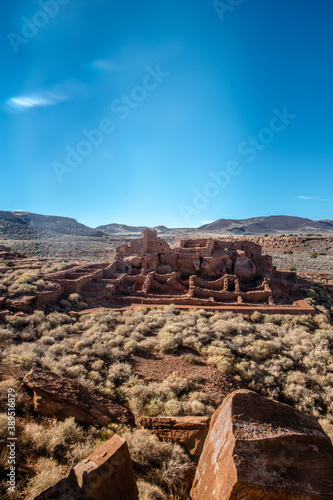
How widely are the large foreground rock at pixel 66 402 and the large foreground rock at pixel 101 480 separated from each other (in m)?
2.04

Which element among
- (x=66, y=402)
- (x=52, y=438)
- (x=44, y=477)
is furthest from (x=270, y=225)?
(x=44, y=477)

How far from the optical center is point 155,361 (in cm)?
863

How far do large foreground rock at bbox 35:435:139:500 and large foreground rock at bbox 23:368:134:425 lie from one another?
204cm

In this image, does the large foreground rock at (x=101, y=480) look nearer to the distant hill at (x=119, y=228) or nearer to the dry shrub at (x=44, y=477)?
the dry shrub at (x=44, y=477)

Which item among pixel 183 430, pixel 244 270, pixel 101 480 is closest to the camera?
pixel 101 480

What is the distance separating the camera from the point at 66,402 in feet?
15.8

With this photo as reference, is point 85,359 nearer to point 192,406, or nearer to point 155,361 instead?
point 155,361

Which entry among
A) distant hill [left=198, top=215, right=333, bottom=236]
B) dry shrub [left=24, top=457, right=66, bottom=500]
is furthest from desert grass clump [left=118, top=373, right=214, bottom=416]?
distant hill [left=198, top=215, right=333, bottom=236]

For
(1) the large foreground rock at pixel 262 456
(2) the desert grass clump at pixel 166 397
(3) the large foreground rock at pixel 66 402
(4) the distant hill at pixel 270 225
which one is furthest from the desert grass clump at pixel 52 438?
(4) the distant hill at pixel 270 225

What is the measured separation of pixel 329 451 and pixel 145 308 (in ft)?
37.8

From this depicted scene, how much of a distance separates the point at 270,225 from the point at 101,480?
136853mm

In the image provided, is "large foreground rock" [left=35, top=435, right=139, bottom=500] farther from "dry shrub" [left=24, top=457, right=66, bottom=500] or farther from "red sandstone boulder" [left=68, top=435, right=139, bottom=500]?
"dry shrub" [left=24, top=457, right=66, bottom=500]

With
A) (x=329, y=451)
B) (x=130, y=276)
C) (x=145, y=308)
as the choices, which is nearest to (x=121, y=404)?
(x=329, y=451)

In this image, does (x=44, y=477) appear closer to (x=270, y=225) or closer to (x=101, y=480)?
(x=101, y=480)
